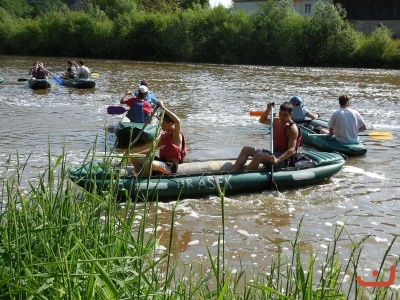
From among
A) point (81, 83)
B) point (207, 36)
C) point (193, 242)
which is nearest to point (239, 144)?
point (193, 242)

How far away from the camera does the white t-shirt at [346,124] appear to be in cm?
955

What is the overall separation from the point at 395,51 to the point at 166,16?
18.8m

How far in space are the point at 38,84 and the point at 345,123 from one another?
1294cm

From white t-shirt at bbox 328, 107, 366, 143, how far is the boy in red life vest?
78.7 inches

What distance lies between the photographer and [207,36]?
1636 inches

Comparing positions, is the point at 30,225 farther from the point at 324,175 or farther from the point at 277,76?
the point at 277,76

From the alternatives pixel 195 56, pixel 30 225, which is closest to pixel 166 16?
pixel 195 56

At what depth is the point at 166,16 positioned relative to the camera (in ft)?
148

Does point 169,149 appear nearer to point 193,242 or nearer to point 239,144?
point 193,242

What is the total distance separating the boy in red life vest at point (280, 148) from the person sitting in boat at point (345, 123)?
6.60ft

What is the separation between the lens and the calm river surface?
6.07 m

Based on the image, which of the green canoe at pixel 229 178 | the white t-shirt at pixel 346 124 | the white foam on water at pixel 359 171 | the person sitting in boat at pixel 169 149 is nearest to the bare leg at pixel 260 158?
the green canoe at pixel 229 178

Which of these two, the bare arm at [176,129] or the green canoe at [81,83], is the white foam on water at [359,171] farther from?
the green canoe at [81,83]

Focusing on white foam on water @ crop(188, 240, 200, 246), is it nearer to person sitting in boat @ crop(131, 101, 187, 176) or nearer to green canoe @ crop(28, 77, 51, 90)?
person sitting in boat @ crop(131, 101, 187, 176)
